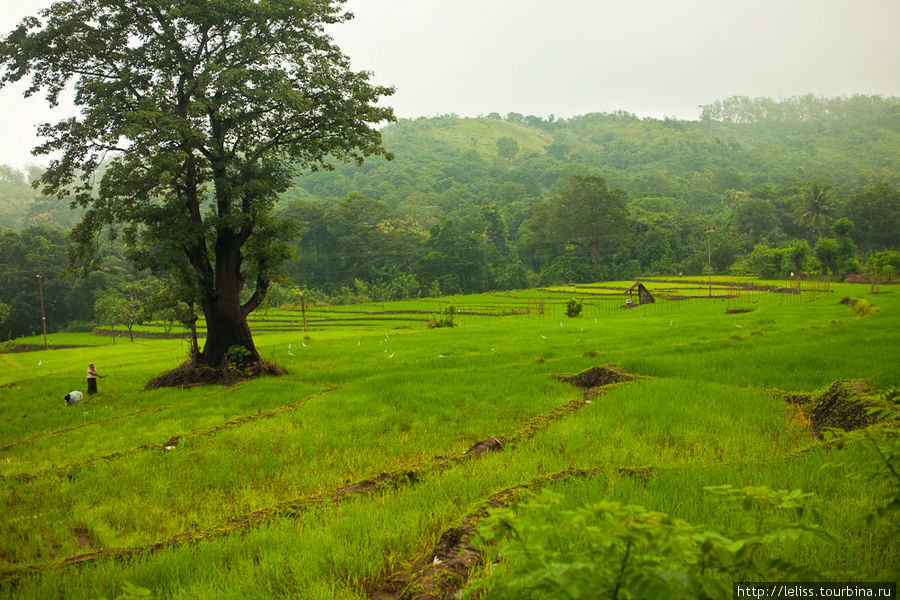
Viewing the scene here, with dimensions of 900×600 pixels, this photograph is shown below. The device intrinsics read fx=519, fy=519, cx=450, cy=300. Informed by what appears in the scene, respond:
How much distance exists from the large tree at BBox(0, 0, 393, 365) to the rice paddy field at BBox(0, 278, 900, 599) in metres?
4.47

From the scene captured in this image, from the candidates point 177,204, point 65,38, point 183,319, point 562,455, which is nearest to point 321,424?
point 562,455

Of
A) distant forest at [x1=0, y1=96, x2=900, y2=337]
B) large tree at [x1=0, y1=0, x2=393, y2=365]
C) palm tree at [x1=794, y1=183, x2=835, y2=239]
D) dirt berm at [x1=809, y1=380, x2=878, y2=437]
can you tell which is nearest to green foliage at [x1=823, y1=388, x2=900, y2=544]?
dirt berm at [x1=809, y1=380, x2=878, y2=437]

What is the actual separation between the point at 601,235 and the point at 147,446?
78.7 metres

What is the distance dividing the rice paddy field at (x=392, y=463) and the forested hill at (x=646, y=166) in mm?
84603

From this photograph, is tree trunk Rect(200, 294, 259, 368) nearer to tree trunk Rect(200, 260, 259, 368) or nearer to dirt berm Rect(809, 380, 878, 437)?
tree trunk Rect(200, 260, 259, 368)

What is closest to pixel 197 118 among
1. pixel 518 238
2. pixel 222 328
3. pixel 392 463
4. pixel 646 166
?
pixel 222 328

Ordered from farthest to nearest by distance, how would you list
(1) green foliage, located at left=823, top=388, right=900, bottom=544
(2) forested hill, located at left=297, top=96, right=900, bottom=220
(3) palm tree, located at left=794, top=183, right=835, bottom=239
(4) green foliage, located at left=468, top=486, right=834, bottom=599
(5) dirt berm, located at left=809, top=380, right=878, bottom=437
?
(2) forested hill, located at left=297, top=96, right=900, bottom=220 < (3) palm tree, located at left=794, top=183, right=835, bottom=239 < (5) dirt berm, located at left=809, top=380, right=878, bottom=437 < (1) green foliage, located at left=823, top=388, right=900, bottom=544 < (4) green foliage, located at left=468, top=486, right=834, bottom=599

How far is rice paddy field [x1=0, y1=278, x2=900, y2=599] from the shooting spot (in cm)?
412

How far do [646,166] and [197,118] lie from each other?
164764 mm

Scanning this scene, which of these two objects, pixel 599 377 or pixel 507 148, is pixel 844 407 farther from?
pixel 507 148

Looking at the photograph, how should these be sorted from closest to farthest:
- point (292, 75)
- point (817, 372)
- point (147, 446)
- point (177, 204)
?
point (147, 446), point (817, 372), point (177, 204), point (292, 75)

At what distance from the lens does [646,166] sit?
16100 centimetres

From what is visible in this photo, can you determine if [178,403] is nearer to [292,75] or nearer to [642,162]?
[292,75]

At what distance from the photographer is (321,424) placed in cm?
938
